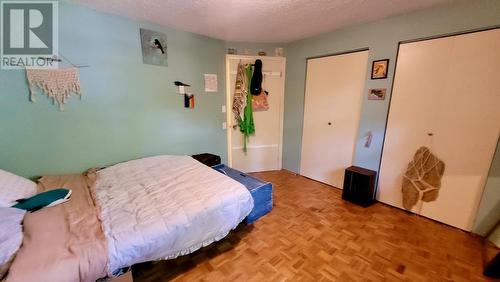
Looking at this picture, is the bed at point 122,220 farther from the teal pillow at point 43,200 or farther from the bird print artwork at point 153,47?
the bird print artwork at point 153,47

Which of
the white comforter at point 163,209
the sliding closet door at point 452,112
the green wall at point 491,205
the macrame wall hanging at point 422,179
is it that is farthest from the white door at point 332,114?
the white comforter at point 163,209

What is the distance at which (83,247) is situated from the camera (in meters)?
1.08

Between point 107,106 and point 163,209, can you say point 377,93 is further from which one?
point 107,106

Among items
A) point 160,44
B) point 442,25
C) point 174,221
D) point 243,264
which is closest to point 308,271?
point 243,264

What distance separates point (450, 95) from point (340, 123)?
116 cm

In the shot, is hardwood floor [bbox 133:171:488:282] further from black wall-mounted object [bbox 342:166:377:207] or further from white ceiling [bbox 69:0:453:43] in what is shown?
white ceiling [bbox 69:0:453:43]

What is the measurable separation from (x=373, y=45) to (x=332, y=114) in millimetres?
989

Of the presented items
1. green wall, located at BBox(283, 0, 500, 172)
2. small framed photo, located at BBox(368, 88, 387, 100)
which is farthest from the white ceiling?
small framed photo, located at BBox(368, 88, 387, 100)

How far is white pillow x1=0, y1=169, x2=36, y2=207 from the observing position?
1.39 m

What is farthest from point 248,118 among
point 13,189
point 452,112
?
point 13,189

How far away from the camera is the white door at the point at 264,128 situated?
3326 millimetres

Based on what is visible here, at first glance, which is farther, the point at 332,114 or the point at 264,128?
the point at 264,128

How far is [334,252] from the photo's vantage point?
5.82 ft

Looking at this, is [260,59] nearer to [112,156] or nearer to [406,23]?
[406,23]
